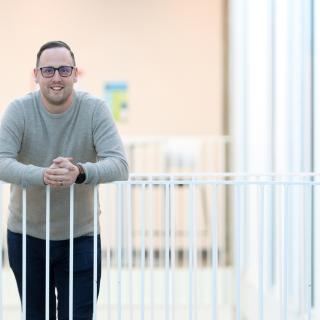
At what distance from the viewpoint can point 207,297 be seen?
550 cm

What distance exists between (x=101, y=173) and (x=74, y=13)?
4.22m

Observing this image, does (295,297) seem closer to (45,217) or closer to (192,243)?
(192,243)

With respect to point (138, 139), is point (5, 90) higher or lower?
higher

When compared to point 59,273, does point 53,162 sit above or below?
above

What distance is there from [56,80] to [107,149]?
0.29 metres

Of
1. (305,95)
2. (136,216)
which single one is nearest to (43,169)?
(305,95)

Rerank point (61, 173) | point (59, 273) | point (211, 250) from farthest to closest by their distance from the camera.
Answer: point (211, 250) < point (59, 273) < point (61, 173)

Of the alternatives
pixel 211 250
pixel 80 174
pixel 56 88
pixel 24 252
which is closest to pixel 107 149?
pixel 80 174

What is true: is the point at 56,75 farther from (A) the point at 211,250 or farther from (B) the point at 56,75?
(A) the point at 211,250

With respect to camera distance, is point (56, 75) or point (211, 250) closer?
point (56, 75)

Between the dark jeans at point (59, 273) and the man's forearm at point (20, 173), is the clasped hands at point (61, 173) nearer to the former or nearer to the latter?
the man's forearm at point (20, 173)

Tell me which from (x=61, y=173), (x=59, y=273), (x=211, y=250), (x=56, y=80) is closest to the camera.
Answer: (x=61, y=173)

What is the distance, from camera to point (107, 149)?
268 centimetres

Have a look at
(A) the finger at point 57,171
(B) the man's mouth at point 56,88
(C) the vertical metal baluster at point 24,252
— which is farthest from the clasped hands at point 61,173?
(B) the man's mouth at point 56,88
